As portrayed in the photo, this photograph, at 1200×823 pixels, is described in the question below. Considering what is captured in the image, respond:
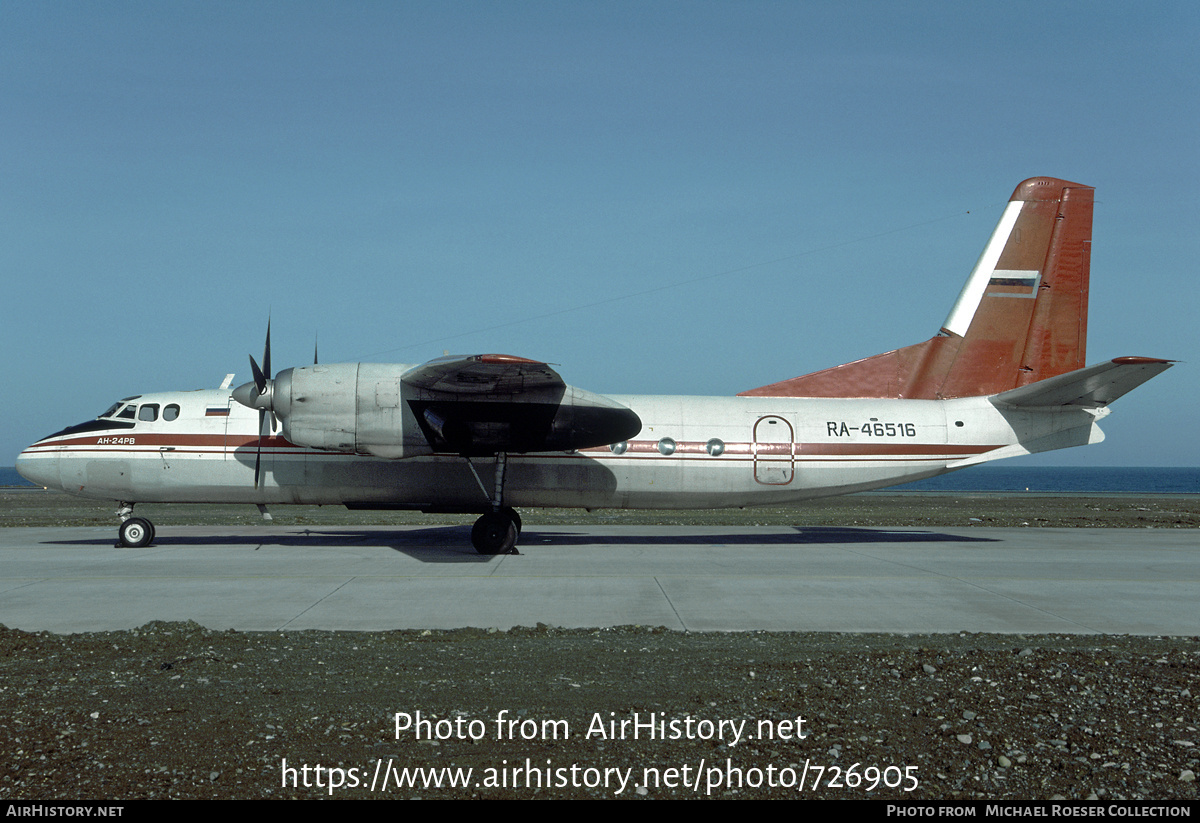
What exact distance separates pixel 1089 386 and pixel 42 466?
20314 mm

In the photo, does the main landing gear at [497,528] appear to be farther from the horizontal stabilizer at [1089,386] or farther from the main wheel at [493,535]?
the horizontal stabilizer at [1089,386]

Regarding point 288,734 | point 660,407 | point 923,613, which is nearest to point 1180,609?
point 923,613

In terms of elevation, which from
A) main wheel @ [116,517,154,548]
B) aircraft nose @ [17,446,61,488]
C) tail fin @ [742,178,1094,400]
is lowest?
main wheel @ [116,517,154,548]

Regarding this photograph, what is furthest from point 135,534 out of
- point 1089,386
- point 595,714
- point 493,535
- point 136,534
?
point 1089,386

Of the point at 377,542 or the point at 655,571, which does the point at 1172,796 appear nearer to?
the point at 655,571

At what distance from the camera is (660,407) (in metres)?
17.6

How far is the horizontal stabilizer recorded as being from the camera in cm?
1483

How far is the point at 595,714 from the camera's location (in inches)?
235

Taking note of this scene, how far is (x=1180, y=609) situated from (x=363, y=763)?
10.3 metres

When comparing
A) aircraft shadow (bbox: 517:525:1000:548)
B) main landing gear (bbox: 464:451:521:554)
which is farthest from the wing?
aircraft shadow (bbox: 517:525:1000:548)

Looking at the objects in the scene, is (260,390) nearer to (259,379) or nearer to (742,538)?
(259,379)

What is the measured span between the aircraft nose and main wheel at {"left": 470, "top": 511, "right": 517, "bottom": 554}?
857cm

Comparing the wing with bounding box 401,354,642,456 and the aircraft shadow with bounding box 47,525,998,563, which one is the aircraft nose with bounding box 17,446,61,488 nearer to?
the aircraft shadow with bounding box 47,525,998,563

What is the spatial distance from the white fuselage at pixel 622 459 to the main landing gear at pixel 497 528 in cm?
50
